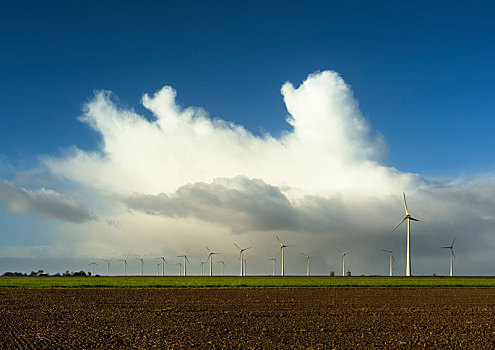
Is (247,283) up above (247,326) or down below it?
below

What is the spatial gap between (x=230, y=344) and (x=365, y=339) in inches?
266

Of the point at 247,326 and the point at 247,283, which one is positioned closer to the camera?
the point at 247,326

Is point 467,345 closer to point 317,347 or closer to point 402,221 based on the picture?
point 317,347

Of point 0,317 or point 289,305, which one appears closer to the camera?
point 0,317

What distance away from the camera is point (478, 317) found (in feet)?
117

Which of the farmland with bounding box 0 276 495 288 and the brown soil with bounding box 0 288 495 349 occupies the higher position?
the brown soil with bounding box 0 288 495 349

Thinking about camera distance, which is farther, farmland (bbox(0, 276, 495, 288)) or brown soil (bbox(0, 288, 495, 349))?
farmland (bbox(0, 276, 495, 288))

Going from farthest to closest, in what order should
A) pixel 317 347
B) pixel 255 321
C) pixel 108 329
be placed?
pixel 255 321
pixel 108 329
pixel 317 347

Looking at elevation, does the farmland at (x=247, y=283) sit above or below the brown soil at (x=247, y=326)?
below

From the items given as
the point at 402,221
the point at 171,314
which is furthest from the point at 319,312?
the point at 402,221

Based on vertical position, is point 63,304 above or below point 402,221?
below

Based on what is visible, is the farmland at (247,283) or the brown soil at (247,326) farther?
the farmland at (247,283)

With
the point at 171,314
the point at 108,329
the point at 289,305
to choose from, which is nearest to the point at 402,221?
the point at 289,305

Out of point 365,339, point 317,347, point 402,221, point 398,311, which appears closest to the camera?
point 317,347
